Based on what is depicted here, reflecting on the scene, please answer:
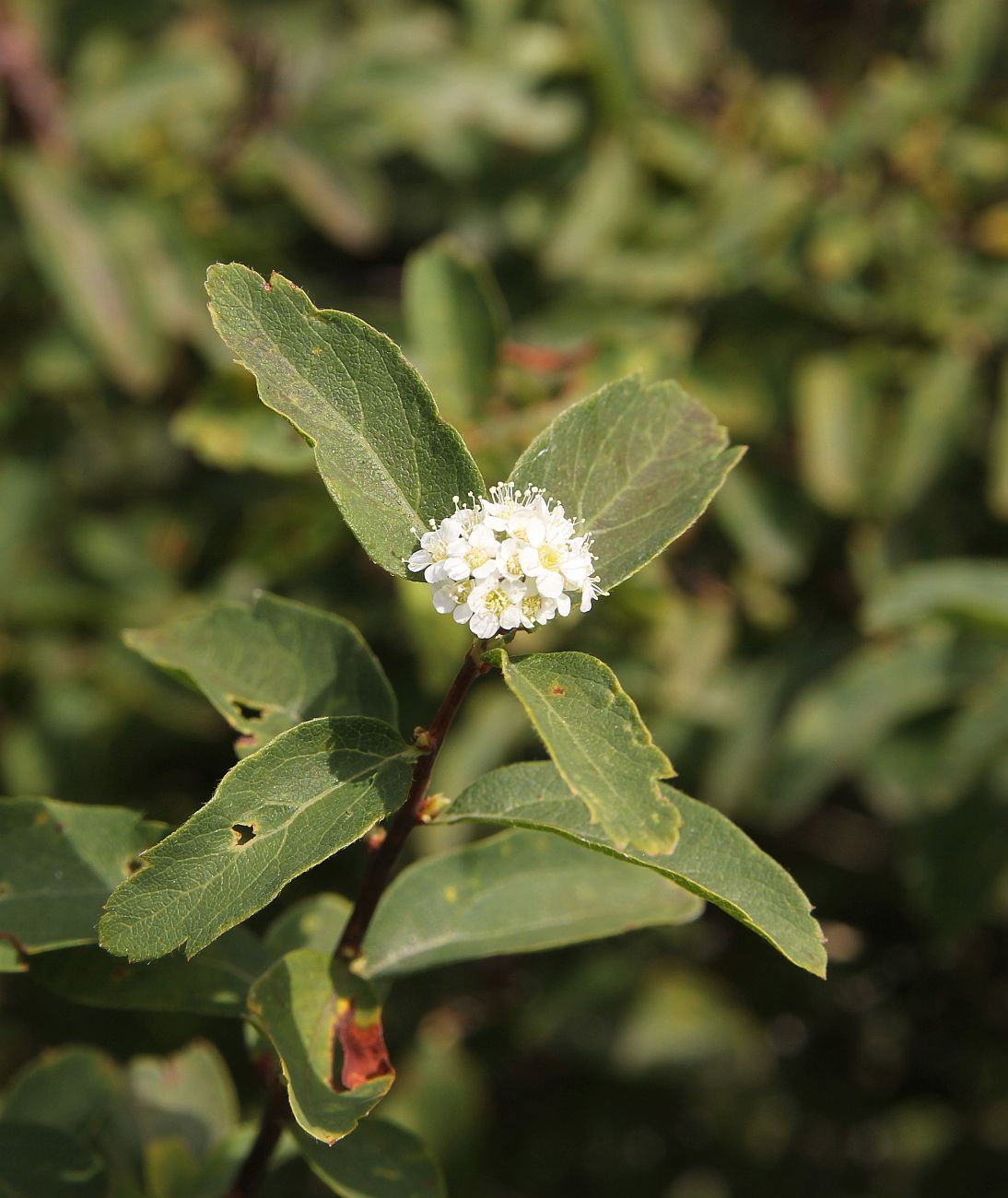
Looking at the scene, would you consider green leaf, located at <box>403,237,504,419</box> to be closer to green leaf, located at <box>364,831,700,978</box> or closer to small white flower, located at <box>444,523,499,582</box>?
green leaf, located at <box>364,831,700,978</box>

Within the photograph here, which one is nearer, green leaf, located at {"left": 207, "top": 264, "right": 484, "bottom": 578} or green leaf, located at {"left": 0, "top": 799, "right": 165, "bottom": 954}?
green leaf, located at {"left": 207, "top": 264, "right": 484, "bottom": 578}

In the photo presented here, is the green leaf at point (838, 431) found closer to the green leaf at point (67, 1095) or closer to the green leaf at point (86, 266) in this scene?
the green leaf at point (86, 266)

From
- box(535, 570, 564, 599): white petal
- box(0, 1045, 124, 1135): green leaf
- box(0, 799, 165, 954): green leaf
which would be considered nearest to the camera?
box(535, 570, 564, 599): white petal

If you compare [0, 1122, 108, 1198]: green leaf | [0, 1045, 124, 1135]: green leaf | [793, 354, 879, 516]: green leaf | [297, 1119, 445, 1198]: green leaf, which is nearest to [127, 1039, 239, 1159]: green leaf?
[0, 1045, 124, 1135]: green leaf

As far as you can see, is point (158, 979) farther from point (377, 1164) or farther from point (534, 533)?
point (534, 533)

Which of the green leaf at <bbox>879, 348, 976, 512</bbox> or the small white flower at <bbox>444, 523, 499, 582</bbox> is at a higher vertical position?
the small white flower at <bbox>444, 523, 499, 582</bbox>

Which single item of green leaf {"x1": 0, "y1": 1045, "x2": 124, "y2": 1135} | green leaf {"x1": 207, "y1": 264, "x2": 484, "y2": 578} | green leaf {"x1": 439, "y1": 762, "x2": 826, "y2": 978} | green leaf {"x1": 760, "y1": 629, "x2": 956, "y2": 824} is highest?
green leaf {"x1": 207, "y1": 264, "x2": 484, "y2": 578}

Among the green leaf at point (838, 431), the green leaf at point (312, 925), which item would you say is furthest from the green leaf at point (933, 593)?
the green leaf at point (312, 925)
